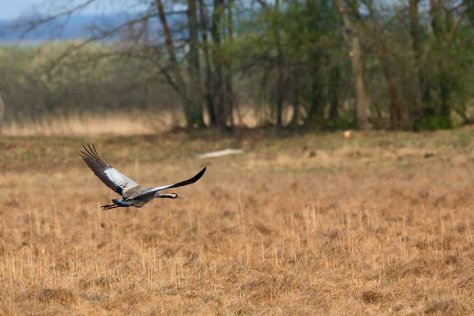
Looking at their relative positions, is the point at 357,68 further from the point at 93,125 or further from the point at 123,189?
the point at 123,189

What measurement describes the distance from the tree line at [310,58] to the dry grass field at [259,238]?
522 centimetres

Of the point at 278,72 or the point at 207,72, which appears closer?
the point at 278,72

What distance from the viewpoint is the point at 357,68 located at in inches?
1127

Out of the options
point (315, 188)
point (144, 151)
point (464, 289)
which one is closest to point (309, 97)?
point (144, 151)

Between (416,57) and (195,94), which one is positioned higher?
(416,57)

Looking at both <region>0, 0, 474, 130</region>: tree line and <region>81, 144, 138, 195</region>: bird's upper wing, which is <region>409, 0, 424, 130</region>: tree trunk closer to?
<region>0, 0, 474, 130</region>: tree line

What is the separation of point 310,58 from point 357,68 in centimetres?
244

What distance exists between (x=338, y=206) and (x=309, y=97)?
16.6 metres

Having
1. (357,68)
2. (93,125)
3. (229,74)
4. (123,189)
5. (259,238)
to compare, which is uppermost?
(229,74)

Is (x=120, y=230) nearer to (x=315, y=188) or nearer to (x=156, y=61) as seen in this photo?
(x=315, y=188)

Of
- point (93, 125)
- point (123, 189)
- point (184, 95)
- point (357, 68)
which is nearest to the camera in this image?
point (123, 189)

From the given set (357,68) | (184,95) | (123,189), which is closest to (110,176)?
(123,189)

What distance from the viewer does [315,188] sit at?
696 inches

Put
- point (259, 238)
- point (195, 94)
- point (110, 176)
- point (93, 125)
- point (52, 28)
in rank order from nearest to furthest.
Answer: point (110, 176), point (259, 238), point (52, 28), point (195, 94), point (93, 125)
